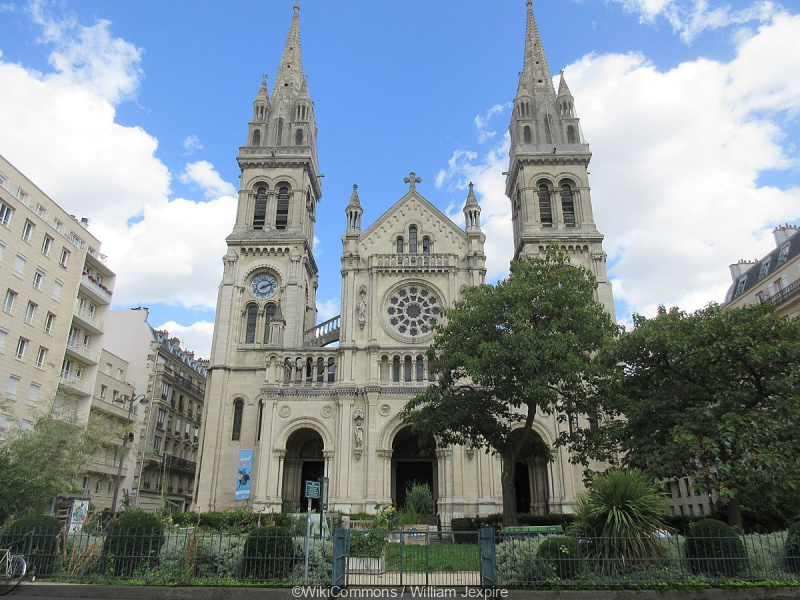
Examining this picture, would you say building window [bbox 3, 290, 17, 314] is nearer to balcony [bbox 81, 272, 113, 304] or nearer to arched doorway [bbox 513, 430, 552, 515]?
balcony [bbox 81, 272, 113, 304]

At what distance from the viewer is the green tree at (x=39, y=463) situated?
25281mm

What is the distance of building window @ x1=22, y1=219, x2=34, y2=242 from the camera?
110 ft

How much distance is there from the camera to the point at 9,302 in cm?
3219

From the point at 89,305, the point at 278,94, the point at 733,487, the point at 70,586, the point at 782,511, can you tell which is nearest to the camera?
the point at 70,586

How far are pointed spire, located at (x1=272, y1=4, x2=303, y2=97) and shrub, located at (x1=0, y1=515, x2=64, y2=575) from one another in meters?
43.7

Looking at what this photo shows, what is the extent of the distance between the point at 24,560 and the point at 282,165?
3749cm

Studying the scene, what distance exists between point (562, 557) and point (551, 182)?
36.5m

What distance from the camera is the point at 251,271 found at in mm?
45031

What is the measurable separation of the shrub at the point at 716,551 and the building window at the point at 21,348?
32410mm

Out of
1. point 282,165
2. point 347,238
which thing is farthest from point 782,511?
point 282,165

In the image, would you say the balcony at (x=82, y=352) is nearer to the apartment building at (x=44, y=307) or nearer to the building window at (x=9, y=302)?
the apartment building at (x=44, y=307)

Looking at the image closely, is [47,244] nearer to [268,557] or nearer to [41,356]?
[41,356]

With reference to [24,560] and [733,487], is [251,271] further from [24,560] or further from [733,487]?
[733,487]

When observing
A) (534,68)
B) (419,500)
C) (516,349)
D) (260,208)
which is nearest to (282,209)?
(260,208)
